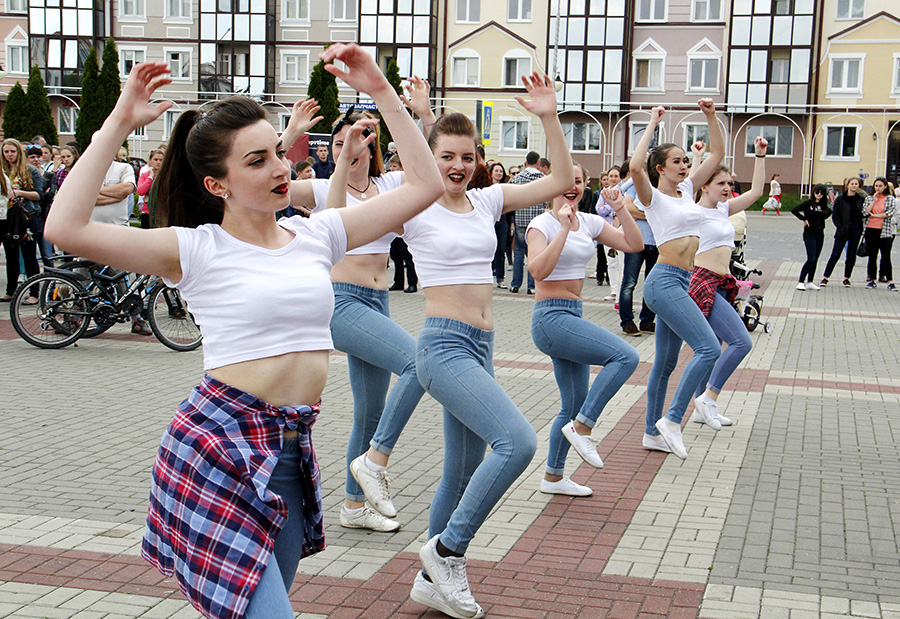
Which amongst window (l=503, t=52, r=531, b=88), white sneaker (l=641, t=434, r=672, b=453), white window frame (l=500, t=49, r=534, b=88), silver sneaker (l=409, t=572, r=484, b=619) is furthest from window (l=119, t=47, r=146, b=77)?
silver sneaker (l=409, t=572, r=484, b=619)

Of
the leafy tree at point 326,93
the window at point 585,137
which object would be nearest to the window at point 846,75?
the window at point 585,137

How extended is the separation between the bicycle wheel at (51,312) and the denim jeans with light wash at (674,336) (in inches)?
249

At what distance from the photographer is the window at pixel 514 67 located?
5044 centimetres

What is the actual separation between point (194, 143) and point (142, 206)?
42.4 feet

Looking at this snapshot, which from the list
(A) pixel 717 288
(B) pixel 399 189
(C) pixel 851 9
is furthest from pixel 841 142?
(B) pixel 399 189

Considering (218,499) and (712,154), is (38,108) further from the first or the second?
(218,499)

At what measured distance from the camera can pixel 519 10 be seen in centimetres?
5056

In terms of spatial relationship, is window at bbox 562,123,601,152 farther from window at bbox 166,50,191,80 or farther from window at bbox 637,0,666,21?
window at bbox 166,50,191,80

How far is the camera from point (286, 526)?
2.69m

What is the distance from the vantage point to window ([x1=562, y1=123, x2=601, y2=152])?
50531mm

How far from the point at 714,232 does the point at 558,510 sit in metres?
2.98

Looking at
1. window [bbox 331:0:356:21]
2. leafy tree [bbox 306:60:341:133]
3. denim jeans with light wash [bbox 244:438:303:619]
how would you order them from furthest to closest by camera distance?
window [bbox 331:0:356:21] → leafy tree [bbox 306:60:341:133] → denim jeans with light wash [bbox 244:438:303:619]

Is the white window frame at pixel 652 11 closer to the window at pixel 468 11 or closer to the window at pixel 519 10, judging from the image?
the window at pixel 519 10

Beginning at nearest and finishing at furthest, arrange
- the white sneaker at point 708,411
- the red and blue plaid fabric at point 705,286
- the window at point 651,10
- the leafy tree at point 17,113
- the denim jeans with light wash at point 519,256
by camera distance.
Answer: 1. the red and blue plaid fabric at point 705,286
2. the white sneaker at point 708,411
3. the denim jeans with light wash at point 519,256
4. the leafy tree at point 17,113
5. the window at point 651,10
